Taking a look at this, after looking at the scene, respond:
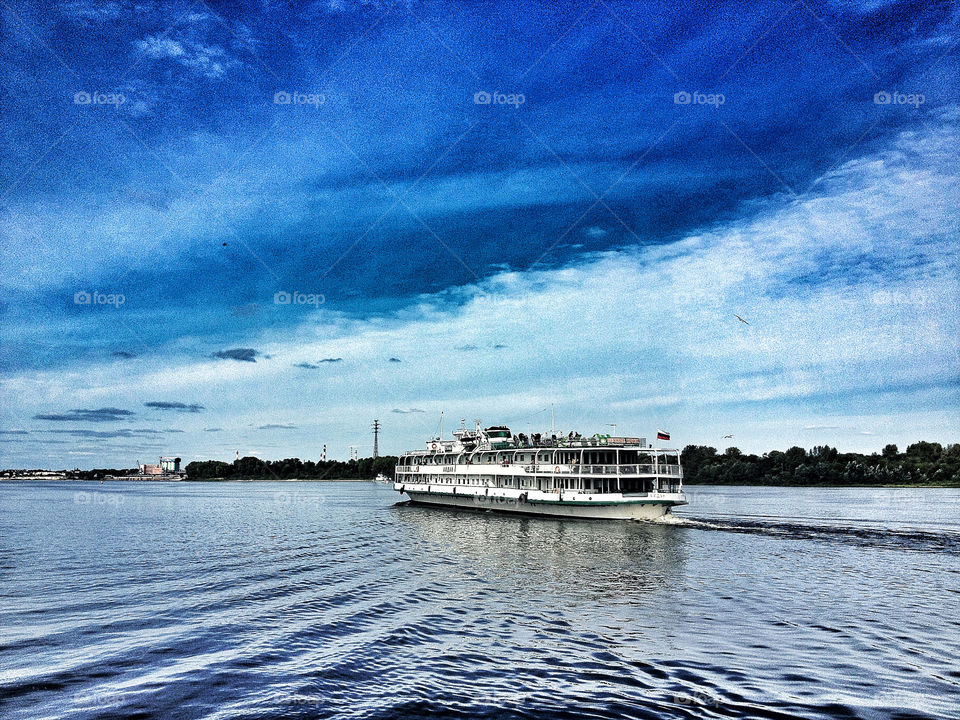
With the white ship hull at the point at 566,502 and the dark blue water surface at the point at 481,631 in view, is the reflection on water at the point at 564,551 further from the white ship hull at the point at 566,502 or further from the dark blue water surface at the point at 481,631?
the white ship hull at the point at 566,502

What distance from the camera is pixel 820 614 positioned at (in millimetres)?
29922

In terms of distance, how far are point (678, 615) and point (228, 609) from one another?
21.9m

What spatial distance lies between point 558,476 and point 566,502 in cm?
493

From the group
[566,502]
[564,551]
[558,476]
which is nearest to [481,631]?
[564,551]

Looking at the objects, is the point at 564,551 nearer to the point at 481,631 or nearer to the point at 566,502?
the point at 481,631

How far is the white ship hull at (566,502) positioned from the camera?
77.6 m

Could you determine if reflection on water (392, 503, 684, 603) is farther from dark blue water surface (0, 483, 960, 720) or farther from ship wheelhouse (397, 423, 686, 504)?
ship wheelhouse (397, 423, 686, 504)

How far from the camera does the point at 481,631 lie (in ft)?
87.8

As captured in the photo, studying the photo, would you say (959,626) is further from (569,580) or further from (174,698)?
(174,698)

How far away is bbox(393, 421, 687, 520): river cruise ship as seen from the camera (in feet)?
259

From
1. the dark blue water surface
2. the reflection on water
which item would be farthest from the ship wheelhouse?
the dark blue water surface

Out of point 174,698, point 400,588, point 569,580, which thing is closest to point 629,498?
point 569,580

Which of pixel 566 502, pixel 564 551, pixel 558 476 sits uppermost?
pixel 558 476

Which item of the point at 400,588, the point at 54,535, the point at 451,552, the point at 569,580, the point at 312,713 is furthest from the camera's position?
the point at 54,535
